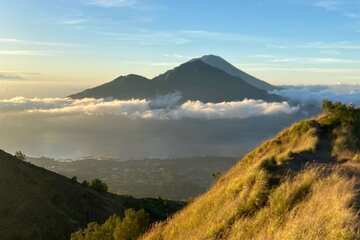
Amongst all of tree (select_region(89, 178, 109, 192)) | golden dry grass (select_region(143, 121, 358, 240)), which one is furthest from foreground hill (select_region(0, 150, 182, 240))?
golden dry grass (select_region(143, 121, 358, 240))

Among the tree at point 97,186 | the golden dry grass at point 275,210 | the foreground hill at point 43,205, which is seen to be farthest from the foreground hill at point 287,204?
the tree at point 97,186

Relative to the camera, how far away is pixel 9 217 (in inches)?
3314

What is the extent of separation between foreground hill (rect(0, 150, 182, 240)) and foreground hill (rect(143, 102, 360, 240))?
73041 mm

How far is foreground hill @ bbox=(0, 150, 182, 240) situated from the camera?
83250 mm

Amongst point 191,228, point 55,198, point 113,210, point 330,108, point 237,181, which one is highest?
point 330,108

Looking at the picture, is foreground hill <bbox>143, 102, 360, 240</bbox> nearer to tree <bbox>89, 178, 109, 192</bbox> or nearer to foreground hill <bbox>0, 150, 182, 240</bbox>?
foreground hill <bbox>0, 150, 182, 240</bbox>

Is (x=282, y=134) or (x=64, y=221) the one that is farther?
(x=64, y=221)

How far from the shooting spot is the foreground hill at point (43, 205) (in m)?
83.2

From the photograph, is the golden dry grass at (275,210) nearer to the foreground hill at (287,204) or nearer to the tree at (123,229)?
the foreground hill at (287,204)

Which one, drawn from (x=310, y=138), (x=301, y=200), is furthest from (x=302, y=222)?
(x=310, y=138)

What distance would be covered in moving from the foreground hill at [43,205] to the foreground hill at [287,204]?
73.0 m

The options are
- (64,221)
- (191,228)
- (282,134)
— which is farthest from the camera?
(64,221)

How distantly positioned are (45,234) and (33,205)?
11.4 m

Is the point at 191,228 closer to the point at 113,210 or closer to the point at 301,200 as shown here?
the point at 301,200
